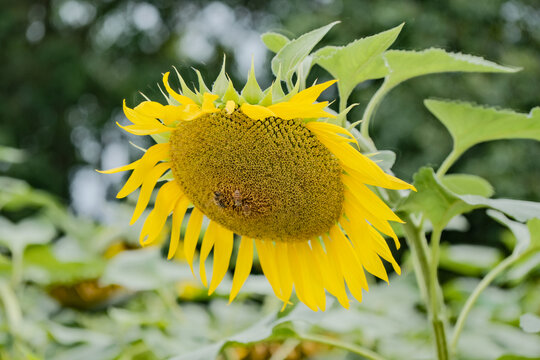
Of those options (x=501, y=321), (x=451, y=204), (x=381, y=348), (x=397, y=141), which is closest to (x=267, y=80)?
(x=451, y=204)

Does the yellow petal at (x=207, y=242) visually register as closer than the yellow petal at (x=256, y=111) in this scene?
No

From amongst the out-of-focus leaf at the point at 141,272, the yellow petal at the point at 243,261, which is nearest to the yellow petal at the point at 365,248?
the yellow petal at the point at 243,261

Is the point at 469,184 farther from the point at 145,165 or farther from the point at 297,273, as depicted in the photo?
the point at 145,165

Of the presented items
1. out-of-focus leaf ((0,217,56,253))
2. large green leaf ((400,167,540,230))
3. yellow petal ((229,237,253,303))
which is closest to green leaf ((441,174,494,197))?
large green leaf ((400,167,540,230))

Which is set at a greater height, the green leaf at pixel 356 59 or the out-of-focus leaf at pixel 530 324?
the green leaf at pixel 356 59

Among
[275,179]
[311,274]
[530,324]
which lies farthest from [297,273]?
[530,324]

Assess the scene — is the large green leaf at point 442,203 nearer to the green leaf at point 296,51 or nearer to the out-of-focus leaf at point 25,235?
the green leaf at point 296,51

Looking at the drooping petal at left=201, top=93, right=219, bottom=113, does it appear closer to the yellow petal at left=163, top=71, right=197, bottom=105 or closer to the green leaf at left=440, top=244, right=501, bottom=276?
the yellow petal at left=163, top=71, right=197, bottom=105
